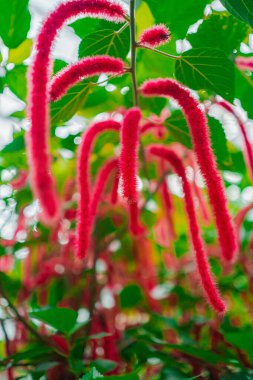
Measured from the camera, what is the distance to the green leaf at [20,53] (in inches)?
54.5

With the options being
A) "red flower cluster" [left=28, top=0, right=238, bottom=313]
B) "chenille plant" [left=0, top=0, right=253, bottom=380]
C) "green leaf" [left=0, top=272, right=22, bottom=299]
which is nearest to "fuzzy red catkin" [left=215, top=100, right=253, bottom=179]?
"chenille plant" [left=0, top=0, right=253, bottom=380]

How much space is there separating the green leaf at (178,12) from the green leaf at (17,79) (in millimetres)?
418

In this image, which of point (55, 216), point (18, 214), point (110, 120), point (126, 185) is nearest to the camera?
point (55, 216)

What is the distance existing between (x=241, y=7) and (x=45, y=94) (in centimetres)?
45

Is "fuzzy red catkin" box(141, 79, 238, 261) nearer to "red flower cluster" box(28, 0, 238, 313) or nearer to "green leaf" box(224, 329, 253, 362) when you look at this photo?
"red flower cluster" box(28, 0, 238, 313)

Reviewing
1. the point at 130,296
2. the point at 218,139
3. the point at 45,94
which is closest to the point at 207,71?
the point at 218,139

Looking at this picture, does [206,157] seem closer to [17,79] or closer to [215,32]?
[215,32]

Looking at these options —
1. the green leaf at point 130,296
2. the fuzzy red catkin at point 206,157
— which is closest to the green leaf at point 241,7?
the fuzzy red catkin at point 206,157

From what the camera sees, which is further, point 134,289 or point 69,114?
point 134,289

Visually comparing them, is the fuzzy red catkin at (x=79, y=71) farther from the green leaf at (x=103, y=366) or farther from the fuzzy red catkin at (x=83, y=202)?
the green leaf at (x=103, y=366)

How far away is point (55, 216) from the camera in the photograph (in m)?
0.60

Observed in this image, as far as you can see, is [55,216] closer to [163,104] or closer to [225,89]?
[225,89]

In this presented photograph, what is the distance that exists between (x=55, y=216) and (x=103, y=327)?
1127mm

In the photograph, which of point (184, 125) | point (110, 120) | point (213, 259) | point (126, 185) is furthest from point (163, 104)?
Answer: point (213, 259)
